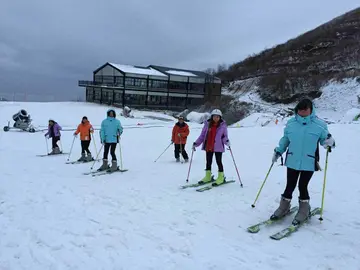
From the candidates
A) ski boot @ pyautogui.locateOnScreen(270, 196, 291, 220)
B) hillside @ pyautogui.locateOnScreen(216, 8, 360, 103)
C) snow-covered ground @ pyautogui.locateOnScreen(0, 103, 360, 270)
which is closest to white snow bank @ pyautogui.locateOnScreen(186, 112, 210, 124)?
hillside @ pyautogui.locateOnScreen(216, 8, 360, 103)

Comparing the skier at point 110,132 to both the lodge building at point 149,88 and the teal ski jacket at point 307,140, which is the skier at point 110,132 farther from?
the lodge building at point 149,88

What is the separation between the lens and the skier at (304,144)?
5.25 meters

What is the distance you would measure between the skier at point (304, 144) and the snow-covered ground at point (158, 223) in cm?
57

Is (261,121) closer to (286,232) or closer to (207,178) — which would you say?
(207,178)

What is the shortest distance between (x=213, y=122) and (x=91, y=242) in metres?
4.49

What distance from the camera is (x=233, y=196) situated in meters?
7.18

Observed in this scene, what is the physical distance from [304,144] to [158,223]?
2.80m

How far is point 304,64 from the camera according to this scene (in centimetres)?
6481

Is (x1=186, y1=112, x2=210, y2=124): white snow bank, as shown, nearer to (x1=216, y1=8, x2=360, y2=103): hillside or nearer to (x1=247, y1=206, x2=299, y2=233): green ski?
(x1=216, y1=8, x2=360, y2=103): hillside

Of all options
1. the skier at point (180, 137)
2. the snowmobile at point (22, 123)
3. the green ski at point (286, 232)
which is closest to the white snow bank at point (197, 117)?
the snowmobile at point (22, 123)

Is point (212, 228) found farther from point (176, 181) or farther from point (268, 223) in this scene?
point (176, 181)

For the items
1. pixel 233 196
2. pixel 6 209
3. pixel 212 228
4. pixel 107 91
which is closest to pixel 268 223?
pixel 212 228

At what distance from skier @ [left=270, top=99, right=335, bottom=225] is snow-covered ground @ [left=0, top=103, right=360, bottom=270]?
571mm

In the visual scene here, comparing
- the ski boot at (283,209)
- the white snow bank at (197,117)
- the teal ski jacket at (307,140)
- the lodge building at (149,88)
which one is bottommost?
the ski boot at (283,209)
